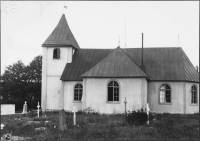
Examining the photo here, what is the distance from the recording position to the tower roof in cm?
2978

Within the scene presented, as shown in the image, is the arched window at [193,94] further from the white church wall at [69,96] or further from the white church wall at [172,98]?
the white church wall at [69,96]

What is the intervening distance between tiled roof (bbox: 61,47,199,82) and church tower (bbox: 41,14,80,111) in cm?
98

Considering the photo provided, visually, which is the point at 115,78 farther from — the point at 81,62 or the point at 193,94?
the point at 193,94

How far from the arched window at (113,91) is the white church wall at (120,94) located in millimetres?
300

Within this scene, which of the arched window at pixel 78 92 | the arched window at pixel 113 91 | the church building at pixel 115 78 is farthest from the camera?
the arched window at pixel 78 92

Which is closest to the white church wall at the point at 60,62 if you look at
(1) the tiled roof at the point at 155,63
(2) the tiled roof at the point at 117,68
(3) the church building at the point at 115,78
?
(3) the church building at the point at 115,78

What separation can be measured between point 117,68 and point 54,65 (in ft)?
24.7

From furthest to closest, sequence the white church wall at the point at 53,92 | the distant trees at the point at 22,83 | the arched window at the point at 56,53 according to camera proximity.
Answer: the distant trees at the point at 22,83 < the arched window at the point at 56,53 < the white church wall at the point at 53,92

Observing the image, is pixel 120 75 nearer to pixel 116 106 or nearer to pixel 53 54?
pixel 116 106

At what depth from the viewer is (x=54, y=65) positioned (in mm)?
29906

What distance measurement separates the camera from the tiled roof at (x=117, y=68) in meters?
24.6

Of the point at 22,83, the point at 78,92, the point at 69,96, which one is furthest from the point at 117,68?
the point at 22,83

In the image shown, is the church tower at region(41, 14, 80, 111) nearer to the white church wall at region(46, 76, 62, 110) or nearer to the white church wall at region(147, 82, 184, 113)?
the white church wall at region(46, 76, 62, 110)

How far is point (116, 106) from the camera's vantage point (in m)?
24.7
